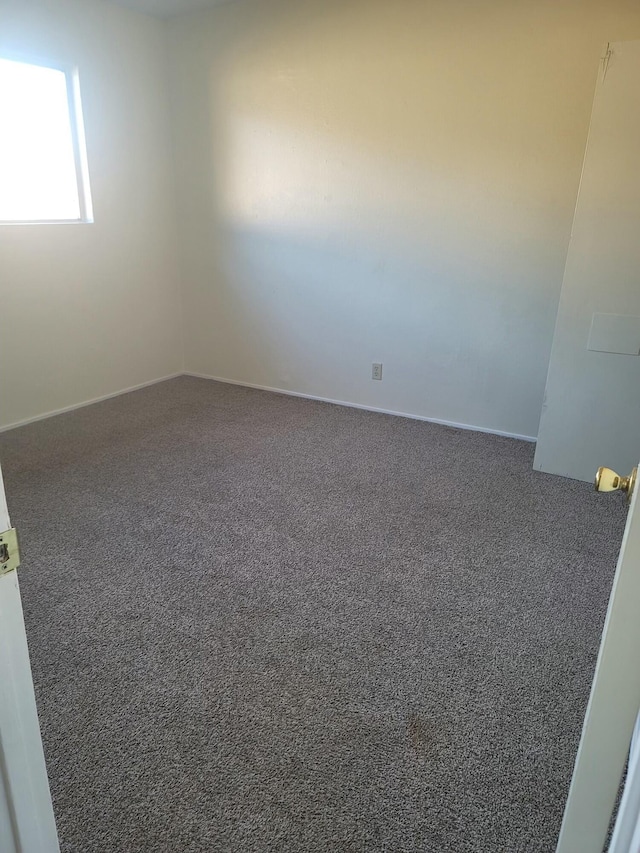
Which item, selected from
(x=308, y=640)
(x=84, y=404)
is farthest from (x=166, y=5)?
(x=308, y=640)

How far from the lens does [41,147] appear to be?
3674mm

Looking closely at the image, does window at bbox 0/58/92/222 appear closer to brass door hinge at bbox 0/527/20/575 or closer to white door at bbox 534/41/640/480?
white door at bbox 534/41/640/480

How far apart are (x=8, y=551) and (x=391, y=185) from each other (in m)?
3.45

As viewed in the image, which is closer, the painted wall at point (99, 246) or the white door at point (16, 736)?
the white door at point (16, 736)

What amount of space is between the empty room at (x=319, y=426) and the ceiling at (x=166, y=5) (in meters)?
0.03

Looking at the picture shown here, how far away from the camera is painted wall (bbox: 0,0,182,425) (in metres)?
3.57

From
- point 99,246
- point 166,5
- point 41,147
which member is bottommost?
point 99,246

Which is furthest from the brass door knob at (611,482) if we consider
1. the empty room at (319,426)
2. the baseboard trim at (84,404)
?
the baseboard trim at (84,404)

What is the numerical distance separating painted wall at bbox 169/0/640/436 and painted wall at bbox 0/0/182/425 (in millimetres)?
244

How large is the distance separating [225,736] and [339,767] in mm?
321

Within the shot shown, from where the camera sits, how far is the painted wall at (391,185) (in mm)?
3141

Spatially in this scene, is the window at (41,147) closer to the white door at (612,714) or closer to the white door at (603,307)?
the white door at (603,307)

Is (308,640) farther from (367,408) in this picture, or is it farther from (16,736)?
(367,408)

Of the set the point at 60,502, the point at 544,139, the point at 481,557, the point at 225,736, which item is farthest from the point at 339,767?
the point at 544,139
